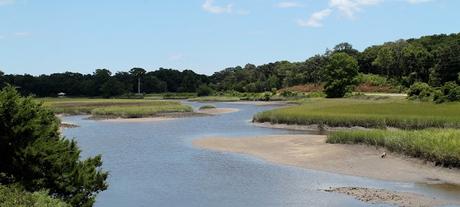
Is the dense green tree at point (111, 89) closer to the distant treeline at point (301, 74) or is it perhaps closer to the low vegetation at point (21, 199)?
the distant treeline at point (301, 74)

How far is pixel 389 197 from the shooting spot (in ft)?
Answer: 75.7

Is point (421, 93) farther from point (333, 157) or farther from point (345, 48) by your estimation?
point (345, 48)

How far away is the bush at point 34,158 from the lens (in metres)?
15.0

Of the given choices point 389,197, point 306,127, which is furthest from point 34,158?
point 306,127

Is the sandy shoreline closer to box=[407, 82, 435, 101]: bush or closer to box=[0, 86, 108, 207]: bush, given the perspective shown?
box=[407, 82, 435, 101]: bush

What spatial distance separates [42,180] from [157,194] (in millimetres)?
9858

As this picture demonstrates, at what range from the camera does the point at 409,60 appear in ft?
409

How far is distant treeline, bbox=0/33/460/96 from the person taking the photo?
118000 millimetres

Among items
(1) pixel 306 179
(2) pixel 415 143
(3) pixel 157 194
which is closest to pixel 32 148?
(3) pixel 157 194

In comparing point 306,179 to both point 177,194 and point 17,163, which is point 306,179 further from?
point 17,163

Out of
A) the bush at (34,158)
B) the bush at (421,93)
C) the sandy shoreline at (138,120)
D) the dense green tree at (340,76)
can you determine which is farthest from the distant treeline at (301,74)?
the bush at (34,158)

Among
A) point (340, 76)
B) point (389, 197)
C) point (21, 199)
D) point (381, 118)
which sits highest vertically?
point (340, 76)

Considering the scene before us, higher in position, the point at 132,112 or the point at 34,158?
the point at 34,158

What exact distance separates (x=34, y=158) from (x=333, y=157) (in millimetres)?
22737
